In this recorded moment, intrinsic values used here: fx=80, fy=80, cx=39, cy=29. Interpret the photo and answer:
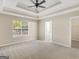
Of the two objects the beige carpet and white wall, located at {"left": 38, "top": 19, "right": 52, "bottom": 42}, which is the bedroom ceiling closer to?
white wall, located at {"left": 38, "top": 19, "right": 52, "bottom": 42}

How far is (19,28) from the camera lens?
7.05 meters

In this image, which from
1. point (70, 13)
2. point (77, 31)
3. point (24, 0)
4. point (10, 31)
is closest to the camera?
point (24, 0)

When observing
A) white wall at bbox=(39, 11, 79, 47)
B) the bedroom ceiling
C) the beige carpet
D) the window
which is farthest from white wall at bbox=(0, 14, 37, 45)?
white wall at bbox=(39, 11, 79, 47)

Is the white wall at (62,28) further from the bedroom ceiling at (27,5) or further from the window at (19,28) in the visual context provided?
the window at (19,28)

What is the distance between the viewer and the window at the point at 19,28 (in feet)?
21.7

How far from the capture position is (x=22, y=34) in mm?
7355

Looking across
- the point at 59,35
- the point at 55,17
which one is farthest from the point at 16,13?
the point at 59,35

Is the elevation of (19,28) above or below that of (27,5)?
below

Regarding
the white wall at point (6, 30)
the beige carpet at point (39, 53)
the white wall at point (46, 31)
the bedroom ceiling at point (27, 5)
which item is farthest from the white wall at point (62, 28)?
the white wall at point (6, 30)

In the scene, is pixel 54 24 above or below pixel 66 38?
above

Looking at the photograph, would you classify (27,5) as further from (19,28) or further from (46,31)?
(46,31)

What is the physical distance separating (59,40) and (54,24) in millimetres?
1468

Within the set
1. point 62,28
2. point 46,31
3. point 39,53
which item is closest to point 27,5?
point 62,28

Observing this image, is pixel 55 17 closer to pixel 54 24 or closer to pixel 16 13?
pixel 54 24
